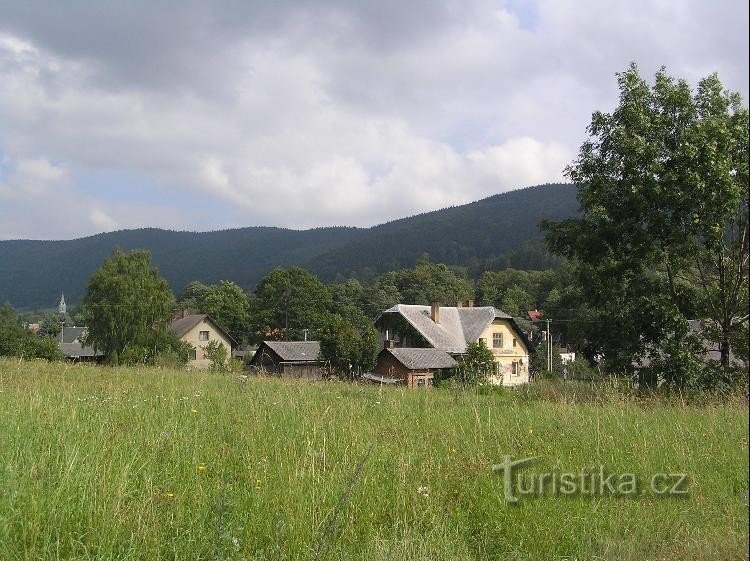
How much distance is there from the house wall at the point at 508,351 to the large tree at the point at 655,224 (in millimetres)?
42471

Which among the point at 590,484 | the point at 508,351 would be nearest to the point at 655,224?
the point at 590,484

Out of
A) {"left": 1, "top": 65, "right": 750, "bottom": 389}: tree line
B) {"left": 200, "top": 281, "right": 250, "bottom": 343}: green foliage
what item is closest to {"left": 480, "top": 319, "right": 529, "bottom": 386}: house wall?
{"left": 1, "top": 65, "right": 750, "bottom": 389}: tree line

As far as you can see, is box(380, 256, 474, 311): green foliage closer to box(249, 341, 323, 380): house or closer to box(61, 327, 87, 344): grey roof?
box(249, 341, 323, 380): house

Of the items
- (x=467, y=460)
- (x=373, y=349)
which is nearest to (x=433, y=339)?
(x=373, y=349)

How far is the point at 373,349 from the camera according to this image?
161 ft

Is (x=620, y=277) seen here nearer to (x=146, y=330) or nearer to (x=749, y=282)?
(x=749, y=282)

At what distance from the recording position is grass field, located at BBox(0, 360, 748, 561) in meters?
4.32

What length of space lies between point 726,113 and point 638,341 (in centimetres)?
706

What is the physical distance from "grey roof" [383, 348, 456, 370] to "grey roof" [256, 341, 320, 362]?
14.6m

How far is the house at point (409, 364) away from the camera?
45.7 m

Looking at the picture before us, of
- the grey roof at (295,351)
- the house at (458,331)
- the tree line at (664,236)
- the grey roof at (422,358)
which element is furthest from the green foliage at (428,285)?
the tree line at (664,236)

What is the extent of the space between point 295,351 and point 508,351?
2120 centimetres

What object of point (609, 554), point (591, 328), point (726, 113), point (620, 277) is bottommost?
point (609, 554)

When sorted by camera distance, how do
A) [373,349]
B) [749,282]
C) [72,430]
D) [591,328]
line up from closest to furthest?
[749,282]
[72,430]
[591,328]
[373,349]
